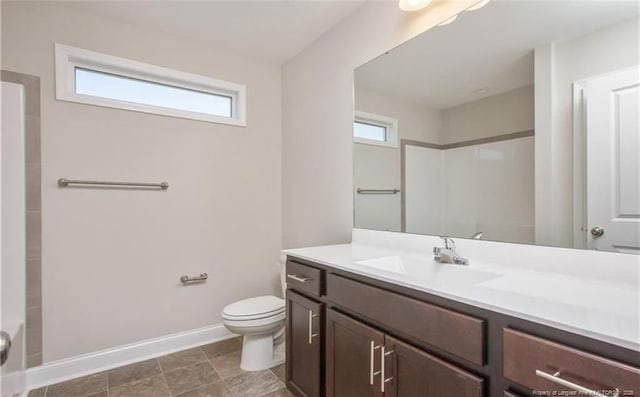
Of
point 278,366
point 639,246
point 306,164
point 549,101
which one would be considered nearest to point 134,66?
point 306,164

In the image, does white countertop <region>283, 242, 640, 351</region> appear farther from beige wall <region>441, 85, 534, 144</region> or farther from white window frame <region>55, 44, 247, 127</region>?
Result: white window frame <region>55, 44, 247, 127</region>

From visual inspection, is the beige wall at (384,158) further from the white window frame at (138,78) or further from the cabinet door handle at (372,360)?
the white window frame at (138,78)

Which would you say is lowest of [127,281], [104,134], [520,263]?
[127,281]

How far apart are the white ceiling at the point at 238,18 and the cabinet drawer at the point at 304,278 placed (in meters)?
1.69

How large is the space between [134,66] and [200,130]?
0.63 metres

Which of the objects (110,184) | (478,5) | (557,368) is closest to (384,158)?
(478,5)

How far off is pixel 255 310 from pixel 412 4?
2.06m

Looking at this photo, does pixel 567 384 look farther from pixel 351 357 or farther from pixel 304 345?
pixel 304 345

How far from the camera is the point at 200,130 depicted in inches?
101

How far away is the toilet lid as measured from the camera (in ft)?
6.72

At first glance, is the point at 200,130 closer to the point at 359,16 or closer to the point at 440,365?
the point at 359,16

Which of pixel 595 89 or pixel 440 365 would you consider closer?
pixel 440 365

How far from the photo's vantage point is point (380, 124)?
2008 mm

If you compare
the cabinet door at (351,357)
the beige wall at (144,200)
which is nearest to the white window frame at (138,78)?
the beige wall at (144,200)
